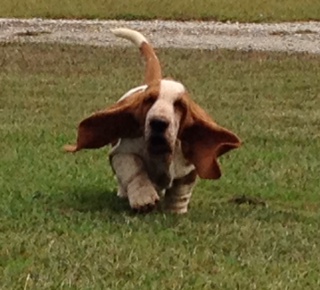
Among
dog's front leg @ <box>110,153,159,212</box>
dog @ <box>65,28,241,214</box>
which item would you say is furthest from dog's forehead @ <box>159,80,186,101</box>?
dog's front leg @ <box>110,153,159,212</box>

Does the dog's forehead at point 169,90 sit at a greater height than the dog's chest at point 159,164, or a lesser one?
greater

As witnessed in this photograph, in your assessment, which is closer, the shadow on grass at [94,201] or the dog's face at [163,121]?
the dog's face at [163,121]

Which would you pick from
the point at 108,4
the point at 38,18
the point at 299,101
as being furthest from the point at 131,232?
the point at 108,4

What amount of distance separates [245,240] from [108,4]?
19.4 m

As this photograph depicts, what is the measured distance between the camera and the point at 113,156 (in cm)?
592

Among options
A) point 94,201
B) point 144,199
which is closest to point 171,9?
point 94,201

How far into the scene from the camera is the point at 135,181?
5.71 m

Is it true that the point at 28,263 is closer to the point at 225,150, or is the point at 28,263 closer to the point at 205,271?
the point at 205,271

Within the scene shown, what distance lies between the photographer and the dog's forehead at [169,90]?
18.7 ft

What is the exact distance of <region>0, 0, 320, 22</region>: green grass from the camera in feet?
75.9

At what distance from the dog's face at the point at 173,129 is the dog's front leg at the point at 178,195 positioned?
0.10 metres

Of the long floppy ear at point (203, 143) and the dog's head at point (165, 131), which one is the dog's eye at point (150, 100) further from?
the long floppy ear at point (203, 143)

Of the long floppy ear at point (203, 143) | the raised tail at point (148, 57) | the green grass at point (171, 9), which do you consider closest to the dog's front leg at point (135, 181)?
→ the long floppy ear at point (203, 143)

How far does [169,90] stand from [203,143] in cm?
31
